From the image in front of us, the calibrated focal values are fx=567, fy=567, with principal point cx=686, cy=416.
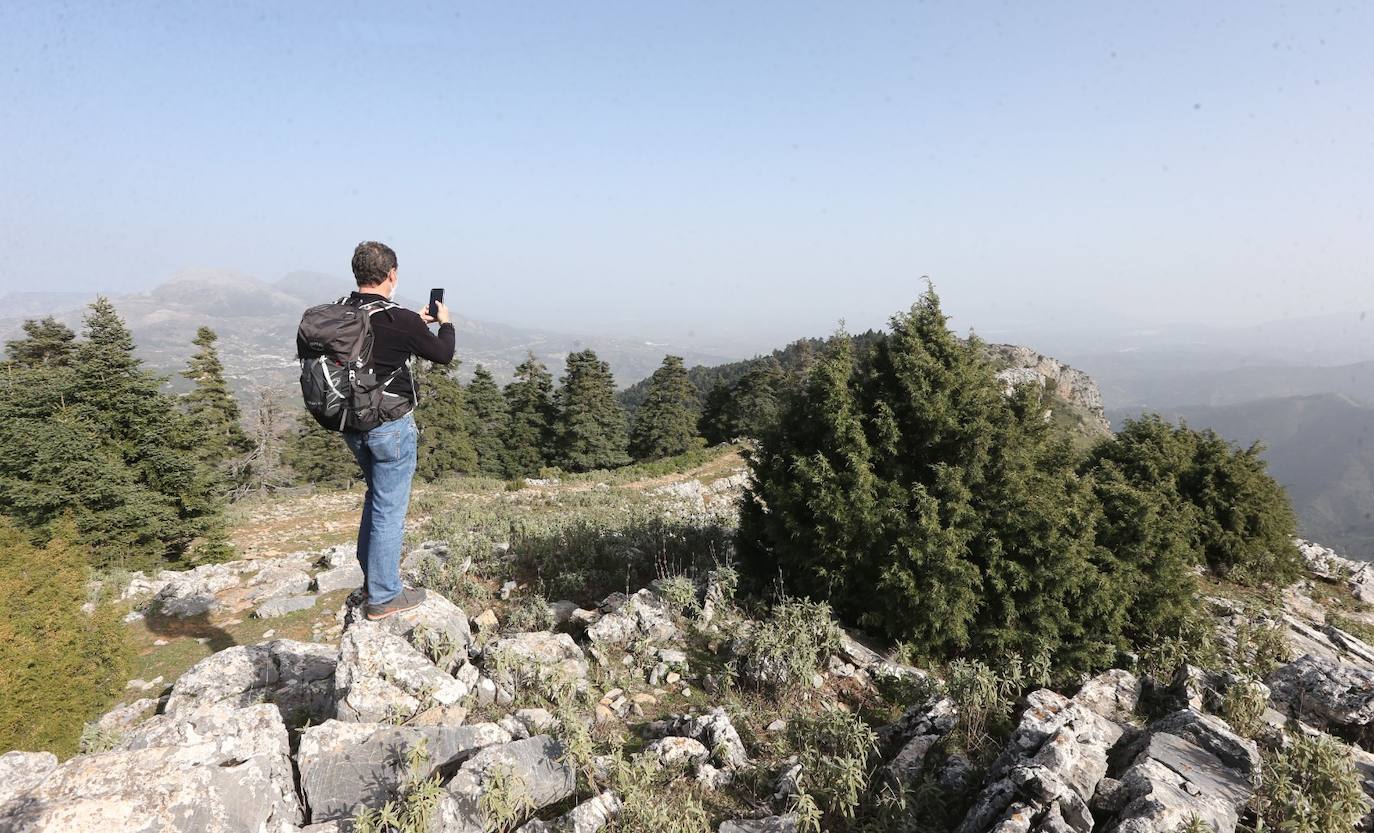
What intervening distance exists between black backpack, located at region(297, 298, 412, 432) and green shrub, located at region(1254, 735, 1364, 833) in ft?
20.4

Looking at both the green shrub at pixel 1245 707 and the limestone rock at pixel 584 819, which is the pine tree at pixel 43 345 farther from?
the green shrub at pixel 1245 707

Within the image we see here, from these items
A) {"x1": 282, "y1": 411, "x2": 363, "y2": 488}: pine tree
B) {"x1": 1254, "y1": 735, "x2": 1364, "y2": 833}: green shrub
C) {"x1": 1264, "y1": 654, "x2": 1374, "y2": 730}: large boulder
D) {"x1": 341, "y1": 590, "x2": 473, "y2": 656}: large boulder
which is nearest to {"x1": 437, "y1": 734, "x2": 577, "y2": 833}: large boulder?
{"x1": 341, "y1": 590, "x2": 473, "y2": 656}: large boulder

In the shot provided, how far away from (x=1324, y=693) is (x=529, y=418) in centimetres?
4759

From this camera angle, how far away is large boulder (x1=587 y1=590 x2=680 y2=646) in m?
6.32

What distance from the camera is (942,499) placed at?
703 cm

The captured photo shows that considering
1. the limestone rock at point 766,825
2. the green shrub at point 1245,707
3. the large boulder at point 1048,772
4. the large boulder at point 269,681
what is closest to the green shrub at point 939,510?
the green shrub at point 1245,707

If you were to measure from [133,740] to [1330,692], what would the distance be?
31.7ft

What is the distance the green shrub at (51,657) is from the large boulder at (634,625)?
4.73m

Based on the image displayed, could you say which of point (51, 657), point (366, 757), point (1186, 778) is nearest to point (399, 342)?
point (366, 757)

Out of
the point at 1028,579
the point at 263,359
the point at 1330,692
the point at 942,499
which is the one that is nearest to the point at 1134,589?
the point at 1028,579

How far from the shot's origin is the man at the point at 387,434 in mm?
4262

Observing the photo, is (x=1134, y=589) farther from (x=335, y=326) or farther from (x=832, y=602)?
(x=335, y=326)

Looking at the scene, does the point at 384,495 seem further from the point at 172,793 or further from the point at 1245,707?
the point at 1245,707

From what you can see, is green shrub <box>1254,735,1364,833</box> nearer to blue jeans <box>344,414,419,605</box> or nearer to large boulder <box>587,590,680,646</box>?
large boulder <box>587,590,680,646</box>
